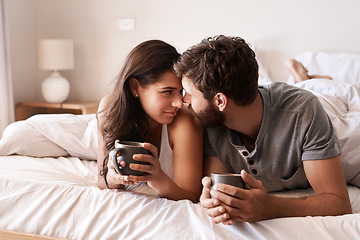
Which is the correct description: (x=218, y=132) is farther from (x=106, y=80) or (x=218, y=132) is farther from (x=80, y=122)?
(x=106, y=80)

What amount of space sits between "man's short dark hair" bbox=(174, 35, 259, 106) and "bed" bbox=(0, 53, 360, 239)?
12.9 inches

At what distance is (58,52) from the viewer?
318 cm

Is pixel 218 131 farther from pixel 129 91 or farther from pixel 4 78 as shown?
pixel 4 78

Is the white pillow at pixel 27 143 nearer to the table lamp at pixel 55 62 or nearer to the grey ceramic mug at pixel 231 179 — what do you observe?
the grey ceramic mug at pixel 231 179

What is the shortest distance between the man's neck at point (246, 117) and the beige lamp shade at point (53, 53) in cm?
220

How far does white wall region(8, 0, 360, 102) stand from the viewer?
2896mm

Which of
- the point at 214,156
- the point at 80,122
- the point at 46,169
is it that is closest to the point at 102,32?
the point at 80,122

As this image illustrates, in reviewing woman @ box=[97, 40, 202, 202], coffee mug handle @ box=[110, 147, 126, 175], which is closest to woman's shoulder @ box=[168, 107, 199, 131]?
woman @ box=[97, 40, 202, 202]

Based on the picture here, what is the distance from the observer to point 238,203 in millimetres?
995

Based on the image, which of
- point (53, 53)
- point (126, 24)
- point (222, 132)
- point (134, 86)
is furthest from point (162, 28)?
point (222, 132)

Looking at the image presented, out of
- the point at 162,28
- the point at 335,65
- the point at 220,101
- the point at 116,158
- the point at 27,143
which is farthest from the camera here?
the point at 162,28

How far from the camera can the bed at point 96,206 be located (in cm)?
103

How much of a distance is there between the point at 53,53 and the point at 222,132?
215 centimetres

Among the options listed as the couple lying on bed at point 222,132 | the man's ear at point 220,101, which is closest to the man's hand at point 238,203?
the couple lying on bed at point 222,132
